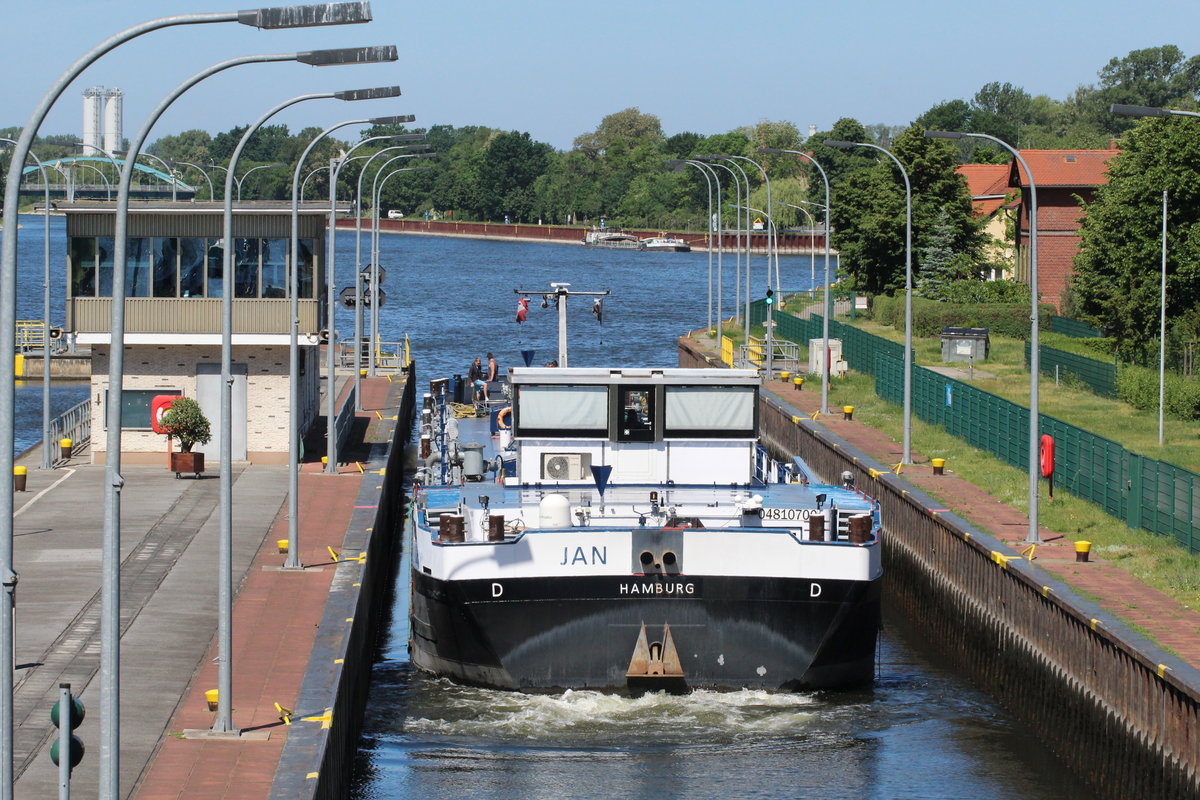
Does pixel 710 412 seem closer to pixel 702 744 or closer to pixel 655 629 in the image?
pixel 655 629

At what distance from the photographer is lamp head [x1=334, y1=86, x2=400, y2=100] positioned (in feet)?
66.2

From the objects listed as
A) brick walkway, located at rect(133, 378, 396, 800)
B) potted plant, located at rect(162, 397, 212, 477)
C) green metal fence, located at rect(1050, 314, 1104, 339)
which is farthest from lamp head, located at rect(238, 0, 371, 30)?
green metal fence, located at rect(1050, 314, 1104, 339)

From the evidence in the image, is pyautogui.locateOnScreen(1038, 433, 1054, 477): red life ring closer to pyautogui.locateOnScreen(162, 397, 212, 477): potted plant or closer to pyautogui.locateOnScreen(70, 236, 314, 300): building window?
pyautogui.locateOnScreen(70, 236, 314, 300): building window

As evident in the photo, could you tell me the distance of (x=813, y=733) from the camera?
2392 cm

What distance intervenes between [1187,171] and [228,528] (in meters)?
38.7

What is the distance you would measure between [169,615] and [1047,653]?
12716 millimetres

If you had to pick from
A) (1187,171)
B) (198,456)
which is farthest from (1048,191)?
(198,456)

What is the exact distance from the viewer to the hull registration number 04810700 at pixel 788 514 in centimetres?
2638

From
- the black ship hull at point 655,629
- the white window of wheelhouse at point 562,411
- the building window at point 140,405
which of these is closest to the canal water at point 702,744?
the black ship hull at point 655,629

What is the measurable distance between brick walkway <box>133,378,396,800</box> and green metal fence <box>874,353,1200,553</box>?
14098mm

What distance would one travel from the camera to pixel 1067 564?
27734 mm

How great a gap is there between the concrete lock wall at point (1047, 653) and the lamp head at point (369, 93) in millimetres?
11263

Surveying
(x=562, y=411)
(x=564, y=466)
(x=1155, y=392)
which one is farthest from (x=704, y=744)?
(x=1155, y=392)

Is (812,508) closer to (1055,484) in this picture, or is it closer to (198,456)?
(1055,484)
